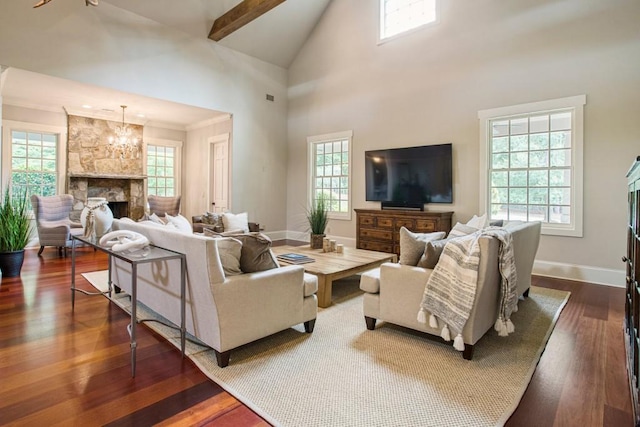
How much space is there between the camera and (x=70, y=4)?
4980mm

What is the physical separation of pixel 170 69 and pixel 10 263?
12.7ft

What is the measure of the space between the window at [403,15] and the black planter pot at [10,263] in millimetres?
6610

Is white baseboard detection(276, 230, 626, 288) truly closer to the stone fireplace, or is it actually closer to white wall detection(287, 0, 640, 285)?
white wall detection(287, 0, 640, 285)

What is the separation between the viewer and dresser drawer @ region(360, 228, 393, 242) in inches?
227

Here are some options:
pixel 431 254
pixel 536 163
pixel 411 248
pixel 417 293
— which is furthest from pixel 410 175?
pixel 417 293

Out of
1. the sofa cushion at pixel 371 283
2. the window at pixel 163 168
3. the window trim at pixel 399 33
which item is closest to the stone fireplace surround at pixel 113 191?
the window at pixel 163 168

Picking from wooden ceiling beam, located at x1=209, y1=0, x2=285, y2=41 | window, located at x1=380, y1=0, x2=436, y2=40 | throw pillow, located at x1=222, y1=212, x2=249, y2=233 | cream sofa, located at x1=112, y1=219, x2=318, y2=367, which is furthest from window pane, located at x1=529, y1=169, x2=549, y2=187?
wooden ceiling beam, located at x1=209, y1=0, x2=285, y2=41

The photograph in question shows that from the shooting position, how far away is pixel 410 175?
19.5 feet

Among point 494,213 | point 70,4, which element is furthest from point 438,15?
point 70,4

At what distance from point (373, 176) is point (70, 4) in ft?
17.9

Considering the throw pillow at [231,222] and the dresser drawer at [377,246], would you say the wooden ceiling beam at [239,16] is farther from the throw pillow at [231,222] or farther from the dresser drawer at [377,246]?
the dresser drawer at [377,246]

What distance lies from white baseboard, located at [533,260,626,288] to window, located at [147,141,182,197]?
312 inches

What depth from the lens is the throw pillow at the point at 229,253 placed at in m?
2.29

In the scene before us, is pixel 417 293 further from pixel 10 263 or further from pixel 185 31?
pixel 185 31
